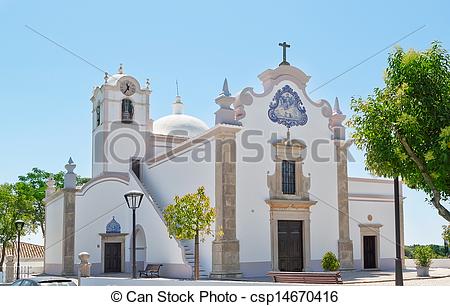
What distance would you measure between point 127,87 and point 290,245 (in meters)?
14.4

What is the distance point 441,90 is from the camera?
40.3 ft

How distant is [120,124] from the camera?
113 feet

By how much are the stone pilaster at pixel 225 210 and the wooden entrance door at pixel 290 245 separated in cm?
276

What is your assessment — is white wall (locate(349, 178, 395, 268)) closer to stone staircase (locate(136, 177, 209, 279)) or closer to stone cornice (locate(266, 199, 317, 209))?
stone cornice (locate(266, 199, 317, 209))

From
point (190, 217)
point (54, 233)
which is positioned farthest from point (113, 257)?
point (190, 217)

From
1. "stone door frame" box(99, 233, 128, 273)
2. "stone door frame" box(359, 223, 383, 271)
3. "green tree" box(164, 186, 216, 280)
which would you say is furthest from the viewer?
"stone door frame" box(99, 233, 128, 273)

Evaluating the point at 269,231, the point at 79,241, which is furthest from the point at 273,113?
the point at 79,241

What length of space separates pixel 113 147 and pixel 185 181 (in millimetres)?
8726

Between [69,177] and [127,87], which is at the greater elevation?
[127,87]

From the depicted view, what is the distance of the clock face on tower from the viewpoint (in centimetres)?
3456

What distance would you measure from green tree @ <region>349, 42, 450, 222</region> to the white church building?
1202 cm

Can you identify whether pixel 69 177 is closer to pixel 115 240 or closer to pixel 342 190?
pixel 115 240

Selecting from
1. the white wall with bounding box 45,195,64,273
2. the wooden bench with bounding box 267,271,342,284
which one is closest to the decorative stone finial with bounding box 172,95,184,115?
the white wall with bounding box 45,195,64,273

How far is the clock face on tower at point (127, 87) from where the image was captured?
3456cm
